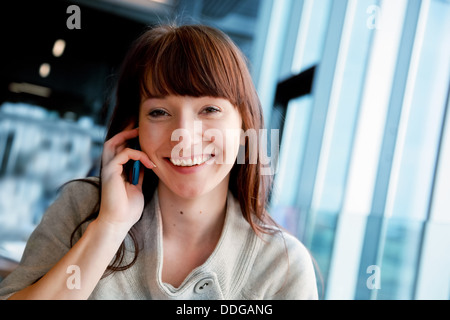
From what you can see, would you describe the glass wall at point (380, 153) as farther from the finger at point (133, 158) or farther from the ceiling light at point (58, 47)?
the ceiling light at point (58, 47)

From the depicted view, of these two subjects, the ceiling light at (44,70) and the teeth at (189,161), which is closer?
the teeth at (189,161)

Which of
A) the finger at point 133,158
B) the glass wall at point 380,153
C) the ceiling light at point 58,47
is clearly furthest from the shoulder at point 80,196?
the ceiling light at point 58,47

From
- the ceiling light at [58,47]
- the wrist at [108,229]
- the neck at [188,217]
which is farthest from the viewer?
the ceiling light at [58,47]

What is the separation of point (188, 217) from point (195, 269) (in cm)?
11

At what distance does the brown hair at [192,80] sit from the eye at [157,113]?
1.1 inches

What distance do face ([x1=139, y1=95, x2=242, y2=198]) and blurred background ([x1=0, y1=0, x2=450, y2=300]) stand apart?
0.17 metres

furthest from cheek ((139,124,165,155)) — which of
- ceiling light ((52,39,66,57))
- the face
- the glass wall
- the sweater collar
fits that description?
ceiling light ((52,39,66,57))

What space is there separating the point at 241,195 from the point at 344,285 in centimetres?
125

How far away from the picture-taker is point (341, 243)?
1.92 m

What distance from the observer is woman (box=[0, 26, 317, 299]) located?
71 centimetres

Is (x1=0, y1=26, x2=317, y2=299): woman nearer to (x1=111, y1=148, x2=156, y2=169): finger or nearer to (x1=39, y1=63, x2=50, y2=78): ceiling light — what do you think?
(x1=111, y1=148, x2=156, y2=169): finger

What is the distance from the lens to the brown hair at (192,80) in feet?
2.36

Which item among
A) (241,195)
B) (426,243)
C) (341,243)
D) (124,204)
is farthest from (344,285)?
(124,204)
